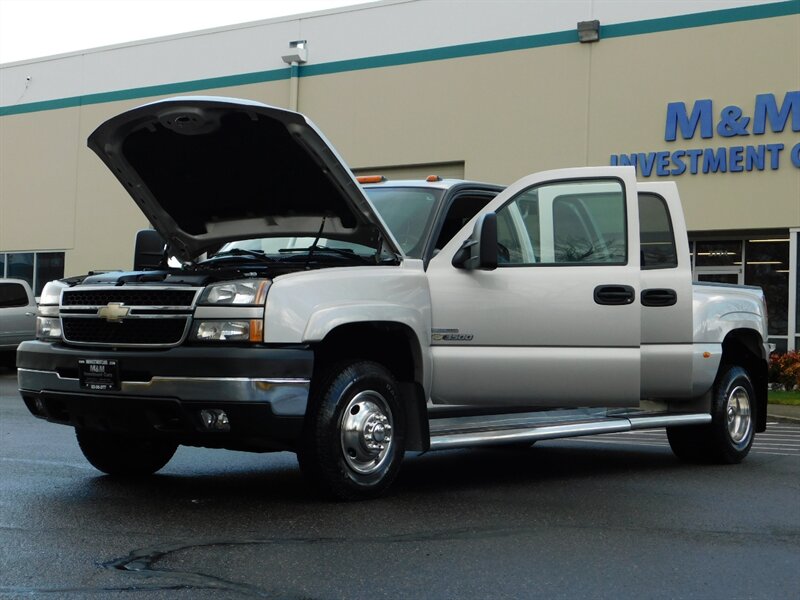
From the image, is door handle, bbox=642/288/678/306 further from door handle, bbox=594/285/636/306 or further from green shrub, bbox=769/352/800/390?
green shrub, bbox=769/352/800/390

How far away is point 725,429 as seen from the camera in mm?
9344

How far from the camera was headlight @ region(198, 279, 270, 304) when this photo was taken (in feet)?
20.7

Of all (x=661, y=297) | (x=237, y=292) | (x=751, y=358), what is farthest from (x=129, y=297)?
(x=751, y=358)

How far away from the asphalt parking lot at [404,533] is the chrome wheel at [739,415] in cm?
44

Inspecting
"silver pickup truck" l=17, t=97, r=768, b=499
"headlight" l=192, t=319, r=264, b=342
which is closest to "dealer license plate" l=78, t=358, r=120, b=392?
"silver pickup truck" l=17, t=97, r=768, b=499

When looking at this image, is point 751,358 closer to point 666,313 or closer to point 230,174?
point 666,313

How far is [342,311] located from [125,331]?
1.23m

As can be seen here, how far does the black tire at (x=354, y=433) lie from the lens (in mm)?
6500

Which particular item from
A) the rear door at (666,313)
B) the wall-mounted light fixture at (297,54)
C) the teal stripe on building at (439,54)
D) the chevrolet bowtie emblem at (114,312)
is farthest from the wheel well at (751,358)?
the wall-mounted light fixture at (297,54)

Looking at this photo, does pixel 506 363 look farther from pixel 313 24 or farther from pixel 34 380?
pixel 313 24

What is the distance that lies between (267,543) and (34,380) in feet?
6.95

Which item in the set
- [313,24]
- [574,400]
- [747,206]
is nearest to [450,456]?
[574,400]

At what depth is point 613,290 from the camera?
7660 millimetres

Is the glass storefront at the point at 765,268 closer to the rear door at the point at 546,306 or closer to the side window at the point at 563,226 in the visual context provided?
the side window at the point at 563,226
